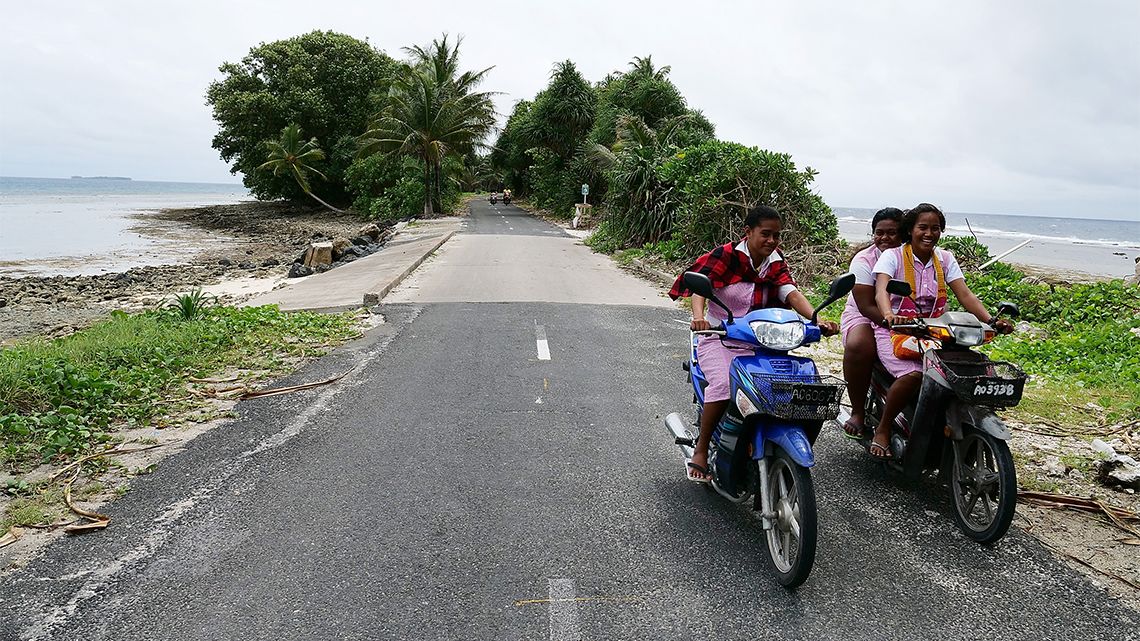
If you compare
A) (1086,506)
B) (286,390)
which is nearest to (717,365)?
(1086,506)

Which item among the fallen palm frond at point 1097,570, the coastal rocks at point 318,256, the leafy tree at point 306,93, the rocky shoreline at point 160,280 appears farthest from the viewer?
the leafy tree at point 306,93

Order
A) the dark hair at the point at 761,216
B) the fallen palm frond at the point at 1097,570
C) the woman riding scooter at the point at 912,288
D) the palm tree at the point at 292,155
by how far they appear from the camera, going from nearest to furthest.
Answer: the fallen palm frond at the point at 1097,570 → the dark hair at the point at 761,216 → the woman riding scooter at the point at 912,288 → the palm tree at the point at 292,155

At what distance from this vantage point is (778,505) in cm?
345

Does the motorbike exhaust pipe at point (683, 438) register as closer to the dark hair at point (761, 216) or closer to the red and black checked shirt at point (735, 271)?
the red and black checked shirt at point (735, 271)

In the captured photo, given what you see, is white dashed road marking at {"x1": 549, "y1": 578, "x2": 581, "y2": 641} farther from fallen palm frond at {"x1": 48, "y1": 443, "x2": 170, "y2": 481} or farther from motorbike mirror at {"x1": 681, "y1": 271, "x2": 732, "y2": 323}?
fallen palm frond at {"x1": 48, "y1": 443, "x2": 170, "y2": 481}

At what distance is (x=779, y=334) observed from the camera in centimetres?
349

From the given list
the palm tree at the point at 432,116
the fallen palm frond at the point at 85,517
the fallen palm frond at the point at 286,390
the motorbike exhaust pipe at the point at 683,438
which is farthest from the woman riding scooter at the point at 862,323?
the palm tree at the point at 432,116

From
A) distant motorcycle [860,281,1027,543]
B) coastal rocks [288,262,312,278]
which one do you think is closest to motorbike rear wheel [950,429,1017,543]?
distant motorcycle [860,281,1027,543]

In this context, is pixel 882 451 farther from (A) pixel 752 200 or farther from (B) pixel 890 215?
(A) pixel 752 200

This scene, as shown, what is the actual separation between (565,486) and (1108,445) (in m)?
3.73

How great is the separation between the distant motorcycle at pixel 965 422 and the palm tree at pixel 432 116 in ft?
108

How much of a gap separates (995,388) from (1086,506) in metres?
1.24

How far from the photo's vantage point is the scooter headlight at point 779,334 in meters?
3.48

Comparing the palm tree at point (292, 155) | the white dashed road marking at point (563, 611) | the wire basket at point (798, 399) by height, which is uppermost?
the palm tree at point (292, 155)
